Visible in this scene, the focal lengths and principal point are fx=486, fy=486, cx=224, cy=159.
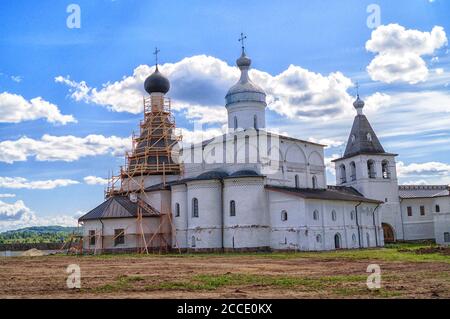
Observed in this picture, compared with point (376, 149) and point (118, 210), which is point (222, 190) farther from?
point (376, 149)

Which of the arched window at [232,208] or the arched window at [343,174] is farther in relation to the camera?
the arched window at [343,174]

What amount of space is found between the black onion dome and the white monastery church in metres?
0.09

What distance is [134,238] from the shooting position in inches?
1416

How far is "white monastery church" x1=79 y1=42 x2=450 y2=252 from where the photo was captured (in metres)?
33.1

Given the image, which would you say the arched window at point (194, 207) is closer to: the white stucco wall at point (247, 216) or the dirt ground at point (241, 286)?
the white stucco wall at point (247, 216)

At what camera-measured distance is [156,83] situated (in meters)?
43.8

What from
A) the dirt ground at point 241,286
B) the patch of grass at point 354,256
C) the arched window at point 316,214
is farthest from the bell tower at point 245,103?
the dirt ground at point 241,286

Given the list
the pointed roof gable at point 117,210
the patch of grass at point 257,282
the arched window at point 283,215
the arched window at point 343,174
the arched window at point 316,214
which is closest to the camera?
the patch of grass at point 257,282

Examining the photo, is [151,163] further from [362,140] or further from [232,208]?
[362,140]

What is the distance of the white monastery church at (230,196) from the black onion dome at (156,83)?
9 cm

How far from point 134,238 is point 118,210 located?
7.94 feet

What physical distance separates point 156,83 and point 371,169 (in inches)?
863

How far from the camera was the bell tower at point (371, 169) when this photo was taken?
4603 centimetres
